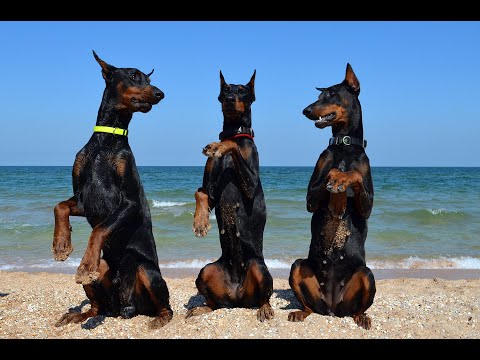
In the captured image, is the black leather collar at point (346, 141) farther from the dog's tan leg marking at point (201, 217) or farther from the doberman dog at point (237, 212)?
the dog's tan leg marking at point (201, 217)

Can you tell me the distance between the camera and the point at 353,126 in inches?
226

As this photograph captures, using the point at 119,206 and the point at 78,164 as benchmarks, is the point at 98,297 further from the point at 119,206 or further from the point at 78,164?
the point at 78,164

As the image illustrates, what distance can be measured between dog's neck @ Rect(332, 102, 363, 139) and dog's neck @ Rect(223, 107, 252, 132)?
34.7 inches

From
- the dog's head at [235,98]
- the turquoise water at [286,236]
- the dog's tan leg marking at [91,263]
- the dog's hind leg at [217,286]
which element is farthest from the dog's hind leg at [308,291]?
the turquoise water at [286,236]

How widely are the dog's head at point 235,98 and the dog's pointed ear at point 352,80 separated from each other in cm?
97

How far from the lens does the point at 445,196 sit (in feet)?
84.2

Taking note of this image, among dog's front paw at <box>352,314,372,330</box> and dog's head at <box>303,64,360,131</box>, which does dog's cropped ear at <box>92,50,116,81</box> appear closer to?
dog's head at <box>303,64,360,131</box>

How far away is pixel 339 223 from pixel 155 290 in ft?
6.23

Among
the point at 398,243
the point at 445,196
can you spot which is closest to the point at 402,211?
the point at 398,243

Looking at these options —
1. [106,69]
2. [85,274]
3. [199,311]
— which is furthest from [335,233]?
[106,69]

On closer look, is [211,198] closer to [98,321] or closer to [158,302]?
[158,302]
